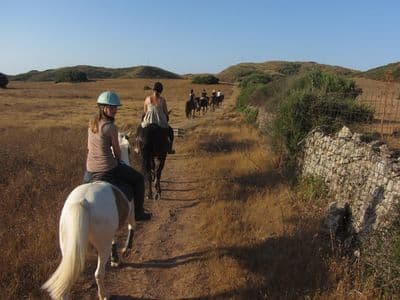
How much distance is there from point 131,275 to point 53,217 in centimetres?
217

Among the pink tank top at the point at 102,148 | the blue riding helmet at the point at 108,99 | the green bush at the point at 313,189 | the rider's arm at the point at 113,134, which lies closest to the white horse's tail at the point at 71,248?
the pink tank top at the point at 102,148

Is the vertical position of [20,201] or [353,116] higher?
[353,116]

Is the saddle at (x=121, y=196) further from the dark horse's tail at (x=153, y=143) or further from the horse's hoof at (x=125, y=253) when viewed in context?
the dark horse's tail at (x=153, y=143)

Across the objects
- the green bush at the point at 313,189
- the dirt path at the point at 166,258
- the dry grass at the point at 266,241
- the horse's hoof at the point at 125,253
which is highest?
the green bush at the point at 313,189

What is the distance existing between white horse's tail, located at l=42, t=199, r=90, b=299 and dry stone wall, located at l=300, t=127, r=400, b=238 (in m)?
4.12

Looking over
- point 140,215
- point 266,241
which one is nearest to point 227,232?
point 266,241

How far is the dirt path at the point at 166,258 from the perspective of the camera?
19.8 feet

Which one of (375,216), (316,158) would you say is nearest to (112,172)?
(375,216)

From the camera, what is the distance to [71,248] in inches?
184

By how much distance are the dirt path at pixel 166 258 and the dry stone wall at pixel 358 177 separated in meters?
2.48

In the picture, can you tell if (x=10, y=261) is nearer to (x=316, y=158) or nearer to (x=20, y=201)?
(x=20, y=201)

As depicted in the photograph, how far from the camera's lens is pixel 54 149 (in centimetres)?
1377

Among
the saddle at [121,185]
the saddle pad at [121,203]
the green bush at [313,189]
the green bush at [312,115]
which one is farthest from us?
the green bush at [312,115]

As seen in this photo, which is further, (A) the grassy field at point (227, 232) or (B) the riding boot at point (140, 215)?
(B) the riding boot at point (140, 215)
